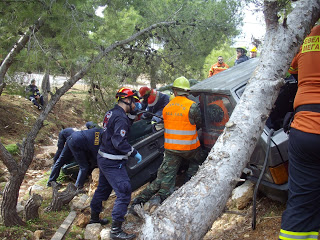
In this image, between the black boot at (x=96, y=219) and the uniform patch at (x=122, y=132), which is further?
the black boot at (x=96, y=219)

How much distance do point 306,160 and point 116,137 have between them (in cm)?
236

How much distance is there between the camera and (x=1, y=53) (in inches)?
188

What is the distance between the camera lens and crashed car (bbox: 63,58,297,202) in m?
3.02

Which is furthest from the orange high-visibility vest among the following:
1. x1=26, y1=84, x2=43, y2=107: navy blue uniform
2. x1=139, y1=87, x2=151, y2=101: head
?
x1=26, y1=84, x2=43, y2=107: navy blue uniform

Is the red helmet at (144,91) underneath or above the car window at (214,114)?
above

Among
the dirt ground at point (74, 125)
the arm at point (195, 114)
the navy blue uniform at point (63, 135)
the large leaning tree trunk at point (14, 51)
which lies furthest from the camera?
the navy blue uniform at point (63, 135)

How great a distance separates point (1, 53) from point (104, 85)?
9.00ft

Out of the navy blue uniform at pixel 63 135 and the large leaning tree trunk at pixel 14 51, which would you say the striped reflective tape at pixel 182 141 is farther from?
the navy blue uniform at pixel 63 135

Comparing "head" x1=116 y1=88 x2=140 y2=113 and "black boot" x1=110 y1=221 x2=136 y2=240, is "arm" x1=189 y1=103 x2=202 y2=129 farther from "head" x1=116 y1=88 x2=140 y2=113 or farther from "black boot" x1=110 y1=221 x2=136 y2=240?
"black boot" x1=110 y1=221 x2=136 y2=240

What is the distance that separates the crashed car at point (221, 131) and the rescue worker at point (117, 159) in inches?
19.4

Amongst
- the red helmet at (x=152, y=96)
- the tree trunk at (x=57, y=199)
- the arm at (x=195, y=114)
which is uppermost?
the red helmet at (x=152, y=96)

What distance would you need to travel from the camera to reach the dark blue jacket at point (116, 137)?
3855mm

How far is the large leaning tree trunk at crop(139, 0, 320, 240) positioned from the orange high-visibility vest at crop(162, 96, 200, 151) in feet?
6.63

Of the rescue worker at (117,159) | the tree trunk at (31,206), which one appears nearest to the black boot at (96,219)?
the rescue worker at (117,159)
